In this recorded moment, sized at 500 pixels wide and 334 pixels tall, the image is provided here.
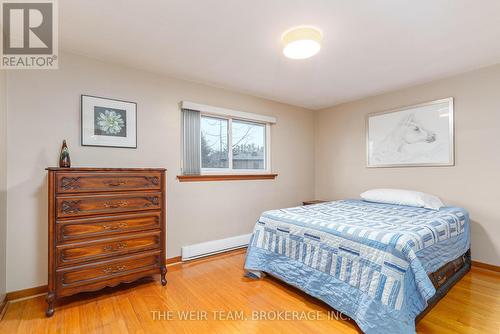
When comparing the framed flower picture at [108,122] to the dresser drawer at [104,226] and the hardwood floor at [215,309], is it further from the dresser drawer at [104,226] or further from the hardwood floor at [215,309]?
the hardwood floor at [215,309]

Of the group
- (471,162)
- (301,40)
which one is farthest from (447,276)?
(301,40)

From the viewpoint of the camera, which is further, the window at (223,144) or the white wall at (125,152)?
the window at (223,144)

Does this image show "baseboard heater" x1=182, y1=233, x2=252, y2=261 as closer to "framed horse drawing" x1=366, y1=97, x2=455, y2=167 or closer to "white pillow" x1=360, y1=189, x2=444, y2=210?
"white pillow" x1=360, y1=189, x2=444, y2=210

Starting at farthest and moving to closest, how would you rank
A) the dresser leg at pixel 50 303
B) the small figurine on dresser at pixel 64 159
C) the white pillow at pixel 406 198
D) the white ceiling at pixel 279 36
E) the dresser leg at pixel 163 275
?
1. the white pillow at pixel 406 198
2. the dresser leg at pixel 163 275
3. the small figurine on dresser at pixel 64 159
4. the dresser leg at pixel 50 303
5. the white ceiling at pixel 279 36

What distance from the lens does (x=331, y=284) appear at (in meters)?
1.90

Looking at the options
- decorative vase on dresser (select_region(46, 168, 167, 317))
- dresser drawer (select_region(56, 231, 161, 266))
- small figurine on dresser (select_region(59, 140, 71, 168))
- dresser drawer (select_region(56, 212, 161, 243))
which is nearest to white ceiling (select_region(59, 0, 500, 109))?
small figurine on dresser (select_region(59, 140, 71, 168))

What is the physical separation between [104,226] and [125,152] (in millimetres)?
871

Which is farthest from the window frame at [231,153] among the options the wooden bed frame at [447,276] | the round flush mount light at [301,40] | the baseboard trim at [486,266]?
the baseboard trim at [486,266]

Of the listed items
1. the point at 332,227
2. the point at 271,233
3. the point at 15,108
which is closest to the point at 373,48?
the point at 332,227

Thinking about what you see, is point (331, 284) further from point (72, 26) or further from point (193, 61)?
point (72, 26)

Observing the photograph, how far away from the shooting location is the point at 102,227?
6.79 ft

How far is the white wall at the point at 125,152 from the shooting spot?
211 cm

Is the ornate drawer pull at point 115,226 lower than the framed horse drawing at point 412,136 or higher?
lower

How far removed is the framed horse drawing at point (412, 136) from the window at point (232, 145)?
1.71 meters
